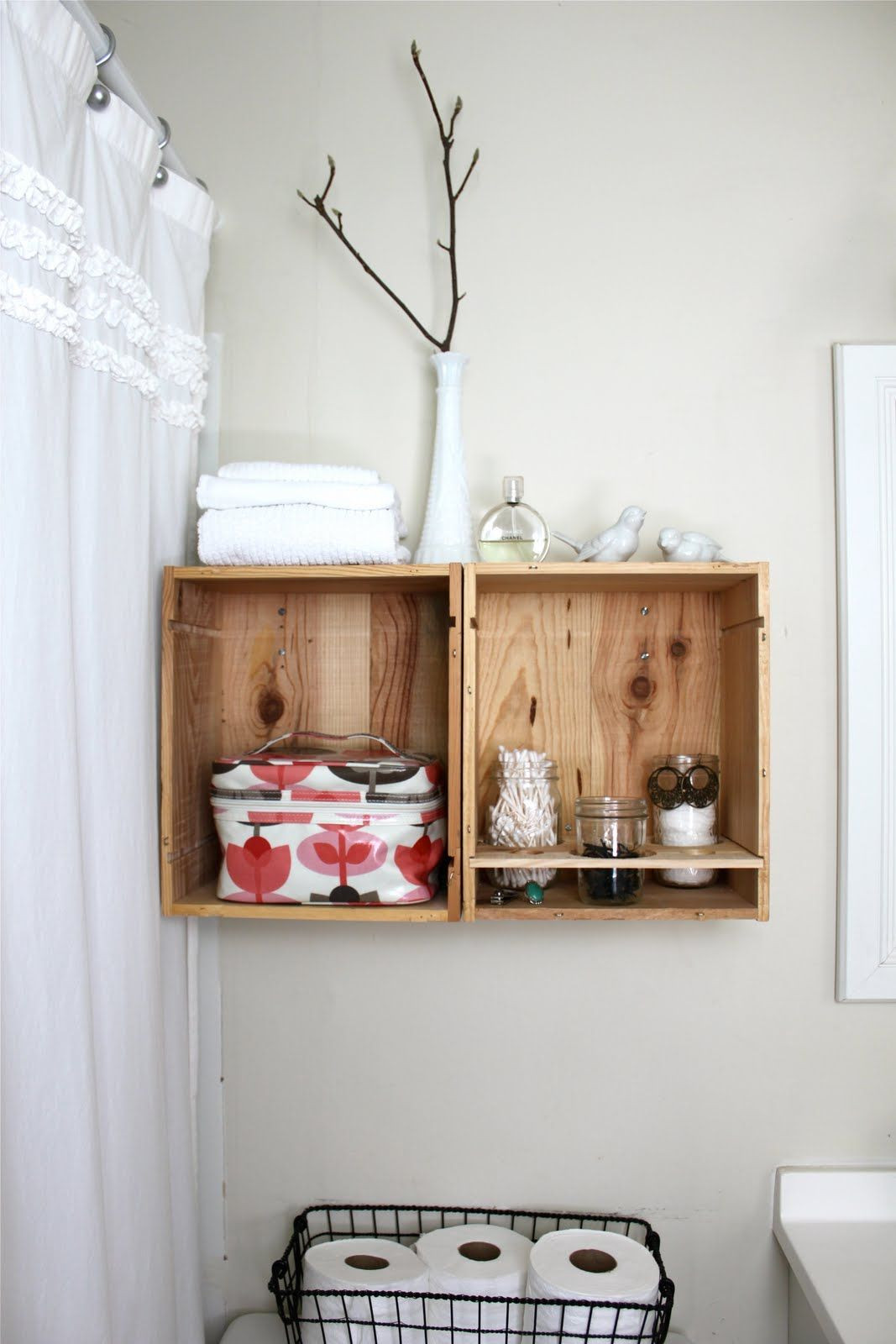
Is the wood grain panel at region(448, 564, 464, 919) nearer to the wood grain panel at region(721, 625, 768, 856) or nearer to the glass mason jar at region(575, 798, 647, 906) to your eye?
the glass mason jar at region(575, 798, 647, 906)

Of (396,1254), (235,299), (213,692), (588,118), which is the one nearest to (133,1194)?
(396,1254)

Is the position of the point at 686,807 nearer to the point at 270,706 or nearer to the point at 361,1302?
the point at 270,706

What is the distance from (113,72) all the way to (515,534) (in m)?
0.73

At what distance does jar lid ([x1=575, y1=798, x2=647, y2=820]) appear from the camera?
136 cm

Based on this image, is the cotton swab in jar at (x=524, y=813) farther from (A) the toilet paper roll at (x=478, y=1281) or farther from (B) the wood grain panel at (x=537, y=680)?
(A) the toilet paper roll at (x=478, y=1281)

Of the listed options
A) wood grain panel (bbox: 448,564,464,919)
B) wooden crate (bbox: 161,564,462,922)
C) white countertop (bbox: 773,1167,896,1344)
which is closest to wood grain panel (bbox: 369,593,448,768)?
wooden crate (bbox: 161,564,462,922)

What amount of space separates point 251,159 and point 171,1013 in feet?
4.13

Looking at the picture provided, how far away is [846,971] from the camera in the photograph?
1500 mm

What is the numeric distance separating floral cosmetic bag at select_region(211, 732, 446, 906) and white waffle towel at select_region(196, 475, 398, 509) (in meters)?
0.34


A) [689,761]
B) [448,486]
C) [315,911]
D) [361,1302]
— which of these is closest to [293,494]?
[448,486]

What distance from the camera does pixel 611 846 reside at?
53.1 inches

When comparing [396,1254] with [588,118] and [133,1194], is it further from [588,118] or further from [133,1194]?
[588,118]

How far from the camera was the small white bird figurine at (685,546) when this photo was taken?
1.37m

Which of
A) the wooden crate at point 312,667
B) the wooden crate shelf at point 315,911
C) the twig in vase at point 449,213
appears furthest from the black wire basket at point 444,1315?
the twig in vase at point 449,213
